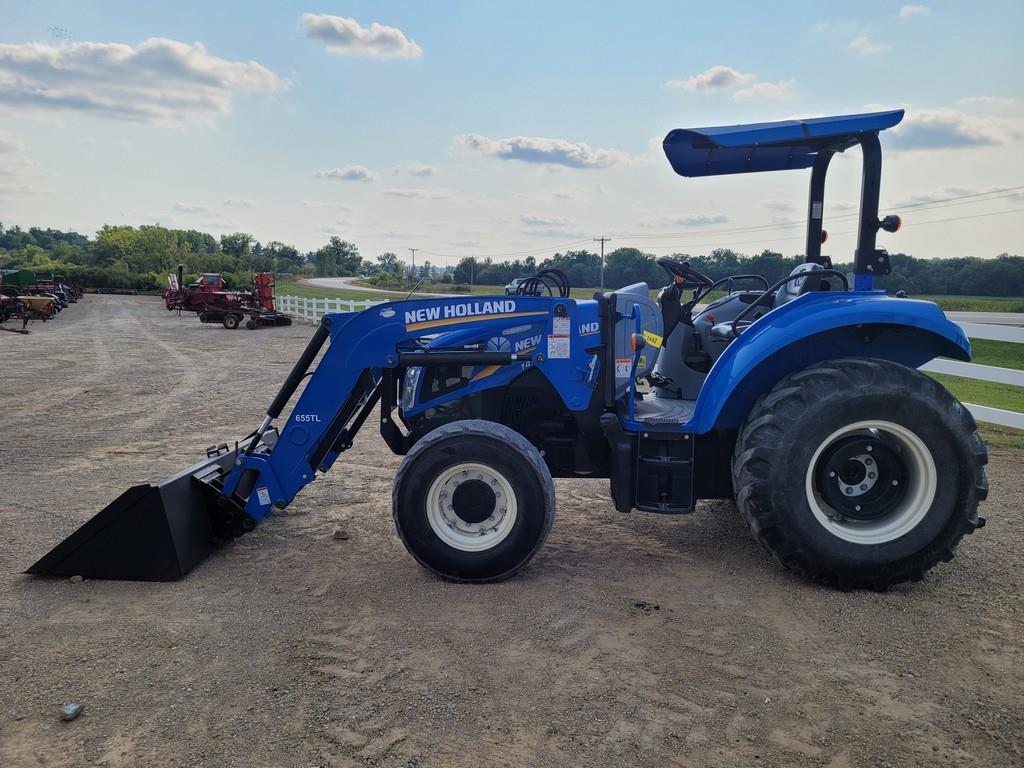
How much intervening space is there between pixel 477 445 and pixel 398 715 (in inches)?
61.6

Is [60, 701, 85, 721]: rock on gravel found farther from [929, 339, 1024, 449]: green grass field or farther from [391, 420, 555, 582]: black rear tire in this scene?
[929, 339, 1024, 449]: green grass field

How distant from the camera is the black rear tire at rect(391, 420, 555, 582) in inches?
163

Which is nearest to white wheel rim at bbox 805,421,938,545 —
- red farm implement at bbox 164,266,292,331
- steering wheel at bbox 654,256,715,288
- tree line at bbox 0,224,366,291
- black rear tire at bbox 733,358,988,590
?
black rear tire at bbox 733,358,988,590

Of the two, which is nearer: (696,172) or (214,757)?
(214,757)

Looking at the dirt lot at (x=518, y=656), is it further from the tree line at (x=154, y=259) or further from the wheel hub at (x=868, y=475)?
the tree line at (x=154, y=259)

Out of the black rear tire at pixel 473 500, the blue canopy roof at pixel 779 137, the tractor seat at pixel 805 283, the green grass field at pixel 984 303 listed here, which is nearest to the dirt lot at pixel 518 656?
the black rear tire at pixel 473 500

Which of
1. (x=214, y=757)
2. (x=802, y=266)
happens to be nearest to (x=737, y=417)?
(x=802, y=266)

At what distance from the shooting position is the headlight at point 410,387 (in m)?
4.77

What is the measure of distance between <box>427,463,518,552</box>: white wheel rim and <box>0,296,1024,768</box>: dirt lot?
27cm

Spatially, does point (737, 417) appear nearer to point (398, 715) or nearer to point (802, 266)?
point (802, 266)

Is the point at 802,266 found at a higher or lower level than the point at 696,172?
lower

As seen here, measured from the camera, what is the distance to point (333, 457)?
4715 mm

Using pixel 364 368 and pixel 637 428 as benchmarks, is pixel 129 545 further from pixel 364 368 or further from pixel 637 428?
pixel 637 428

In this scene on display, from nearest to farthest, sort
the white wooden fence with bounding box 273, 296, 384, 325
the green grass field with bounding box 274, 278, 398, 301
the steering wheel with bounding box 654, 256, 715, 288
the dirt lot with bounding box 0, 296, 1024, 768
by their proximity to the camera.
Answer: the dirt lot with bounding box 0, 296, 1024, 768
the steering wheel with bounding box 654, 256, 715, 288
the white wooden fence with bounding box 273, 296, 384, 325
the green grass field with bounding box 274, 278, 398, 301
